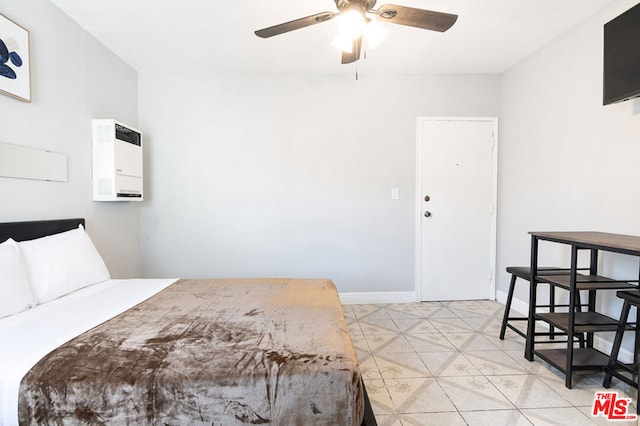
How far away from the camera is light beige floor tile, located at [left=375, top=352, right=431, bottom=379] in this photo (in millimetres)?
2064

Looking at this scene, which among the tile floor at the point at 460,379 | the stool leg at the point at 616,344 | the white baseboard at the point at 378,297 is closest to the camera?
the tile floor at the point at 460,379

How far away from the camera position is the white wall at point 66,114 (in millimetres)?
2006

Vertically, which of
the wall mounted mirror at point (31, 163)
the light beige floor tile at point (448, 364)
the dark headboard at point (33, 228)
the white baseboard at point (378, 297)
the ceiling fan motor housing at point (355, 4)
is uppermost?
the ceiling fan motor housing at point (355, 4)

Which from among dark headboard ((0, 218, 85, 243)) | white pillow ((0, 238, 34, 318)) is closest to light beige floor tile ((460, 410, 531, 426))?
white pillow ((0, 238, 34, 318))

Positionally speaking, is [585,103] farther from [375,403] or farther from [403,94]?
[375,403]

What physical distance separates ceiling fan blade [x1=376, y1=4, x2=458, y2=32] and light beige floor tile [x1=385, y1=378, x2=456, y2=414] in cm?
210

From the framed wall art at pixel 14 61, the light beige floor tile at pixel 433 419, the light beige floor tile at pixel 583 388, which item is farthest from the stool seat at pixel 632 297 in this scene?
the framed wall art at pixel 14 61

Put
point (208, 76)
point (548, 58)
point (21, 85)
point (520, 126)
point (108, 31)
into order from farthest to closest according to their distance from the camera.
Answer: point (208, 76) → point (520, 126) → point (548, 58) → point (108, 31) → point (21, 85)

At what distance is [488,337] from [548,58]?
2.47 m

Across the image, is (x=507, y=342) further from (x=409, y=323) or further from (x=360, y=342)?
(x=360, y=342)

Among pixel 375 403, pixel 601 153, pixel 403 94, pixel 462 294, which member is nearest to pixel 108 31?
pixel 403 94

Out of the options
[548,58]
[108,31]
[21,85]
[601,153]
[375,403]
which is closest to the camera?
[375,403]

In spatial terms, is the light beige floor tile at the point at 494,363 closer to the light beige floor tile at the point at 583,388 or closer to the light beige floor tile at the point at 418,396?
the light beige floor tile at the point at 583,388

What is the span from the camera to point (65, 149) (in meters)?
2.39
